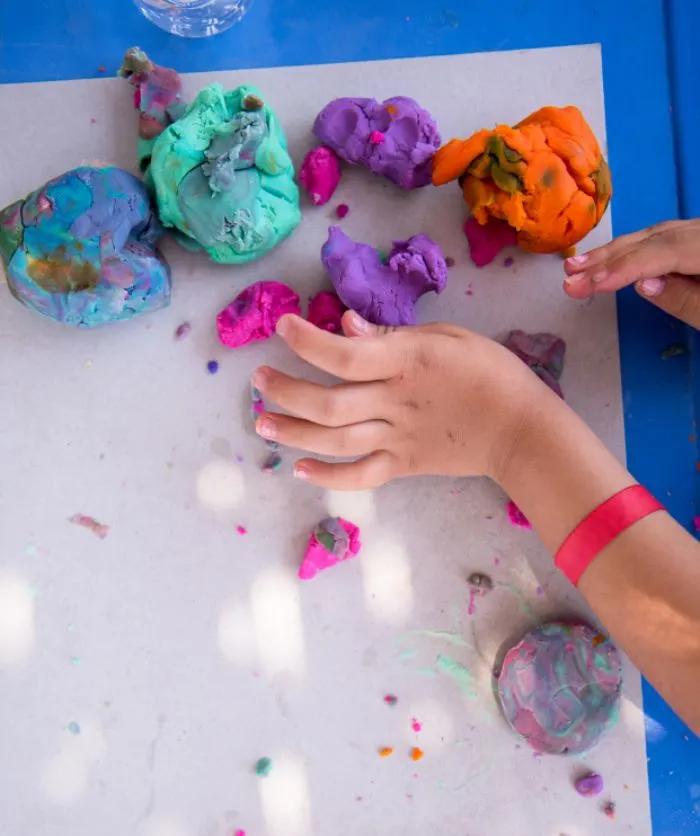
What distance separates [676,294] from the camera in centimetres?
87

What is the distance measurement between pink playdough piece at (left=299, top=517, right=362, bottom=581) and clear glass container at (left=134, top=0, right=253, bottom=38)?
2.09 feet

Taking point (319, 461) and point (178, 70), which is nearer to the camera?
point (319, 461)

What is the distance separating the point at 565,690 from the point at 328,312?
20.0 inches

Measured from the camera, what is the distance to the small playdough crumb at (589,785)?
89 centimetres

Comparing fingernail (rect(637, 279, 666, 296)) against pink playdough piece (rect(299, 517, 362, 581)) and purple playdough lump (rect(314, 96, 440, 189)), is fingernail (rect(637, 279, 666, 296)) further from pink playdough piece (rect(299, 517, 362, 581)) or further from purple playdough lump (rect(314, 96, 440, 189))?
pink playdough piece (rect(299, 517, 362, 581))

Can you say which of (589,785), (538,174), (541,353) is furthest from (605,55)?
(589,785)

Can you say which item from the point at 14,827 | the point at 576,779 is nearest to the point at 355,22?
the point at 576,779

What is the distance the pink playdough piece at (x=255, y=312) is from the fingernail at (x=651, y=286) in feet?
1.29

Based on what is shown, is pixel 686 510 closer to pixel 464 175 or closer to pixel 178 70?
pixel 464 175

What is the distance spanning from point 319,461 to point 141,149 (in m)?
0.44

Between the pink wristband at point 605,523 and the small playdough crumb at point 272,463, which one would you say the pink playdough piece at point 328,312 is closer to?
the small playdough crumb at point 272,463

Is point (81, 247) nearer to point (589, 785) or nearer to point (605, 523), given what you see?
point (605, 523)

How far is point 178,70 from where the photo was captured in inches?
38.7

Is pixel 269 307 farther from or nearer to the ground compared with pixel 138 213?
nearer to the ground
